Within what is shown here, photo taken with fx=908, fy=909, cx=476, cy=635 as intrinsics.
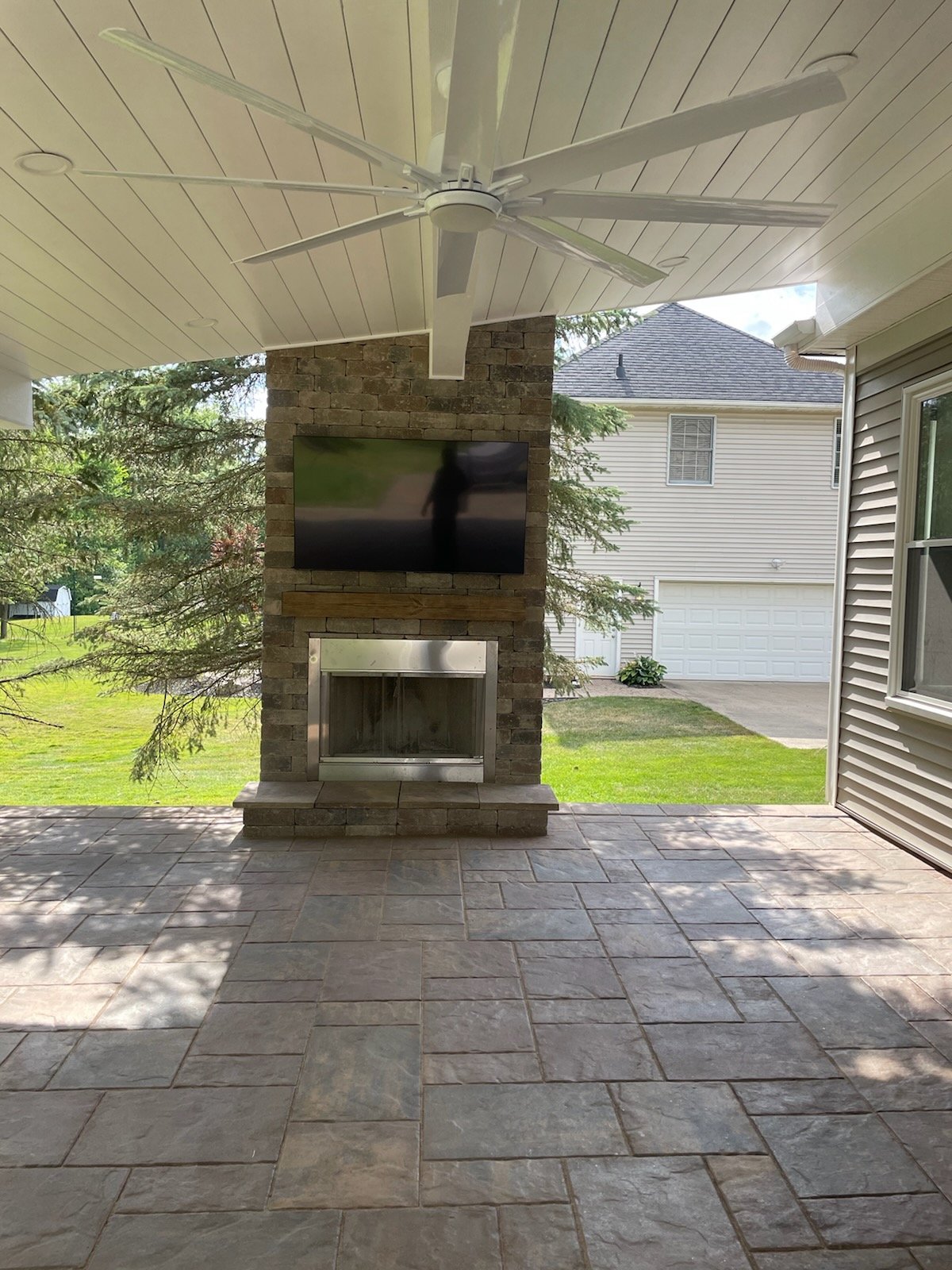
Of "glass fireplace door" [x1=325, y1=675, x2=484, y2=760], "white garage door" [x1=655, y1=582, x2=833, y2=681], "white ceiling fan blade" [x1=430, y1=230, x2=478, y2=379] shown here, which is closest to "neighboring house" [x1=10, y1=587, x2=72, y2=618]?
"white garage door" [x1=655, y1=582, x2=833, y2=681]

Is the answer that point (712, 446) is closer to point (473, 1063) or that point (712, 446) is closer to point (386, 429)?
point (386, 429)

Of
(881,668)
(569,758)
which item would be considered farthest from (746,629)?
(881,668)

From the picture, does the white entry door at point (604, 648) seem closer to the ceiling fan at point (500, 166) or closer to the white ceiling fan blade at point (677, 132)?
the ceiling fan at point (500, 166)

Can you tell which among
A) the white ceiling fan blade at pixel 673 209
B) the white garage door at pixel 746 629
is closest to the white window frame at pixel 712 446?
the white garage door at pixel 746 629

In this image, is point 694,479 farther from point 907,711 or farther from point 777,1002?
point 777,1002

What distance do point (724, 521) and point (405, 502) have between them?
7.86m

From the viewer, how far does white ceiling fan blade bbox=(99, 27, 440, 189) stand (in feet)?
5.33

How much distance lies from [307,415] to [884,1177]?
13.4ft

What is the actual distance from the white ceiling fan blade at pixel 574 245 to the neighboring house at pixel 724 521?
29.5 ft

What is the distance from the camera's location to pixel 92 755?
845 centimetres

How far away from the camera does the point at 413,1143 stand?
216 cm

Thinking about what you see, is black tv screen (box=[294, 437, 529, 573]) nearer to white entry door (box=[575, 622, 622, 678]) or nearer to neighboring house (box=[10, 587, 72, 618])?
white entry door (box=[575, 622, 622, 678])

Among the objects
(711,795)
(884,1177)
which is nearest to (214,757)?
(711,795)

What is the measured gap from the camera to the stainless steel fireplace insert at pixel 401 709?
4895mm
